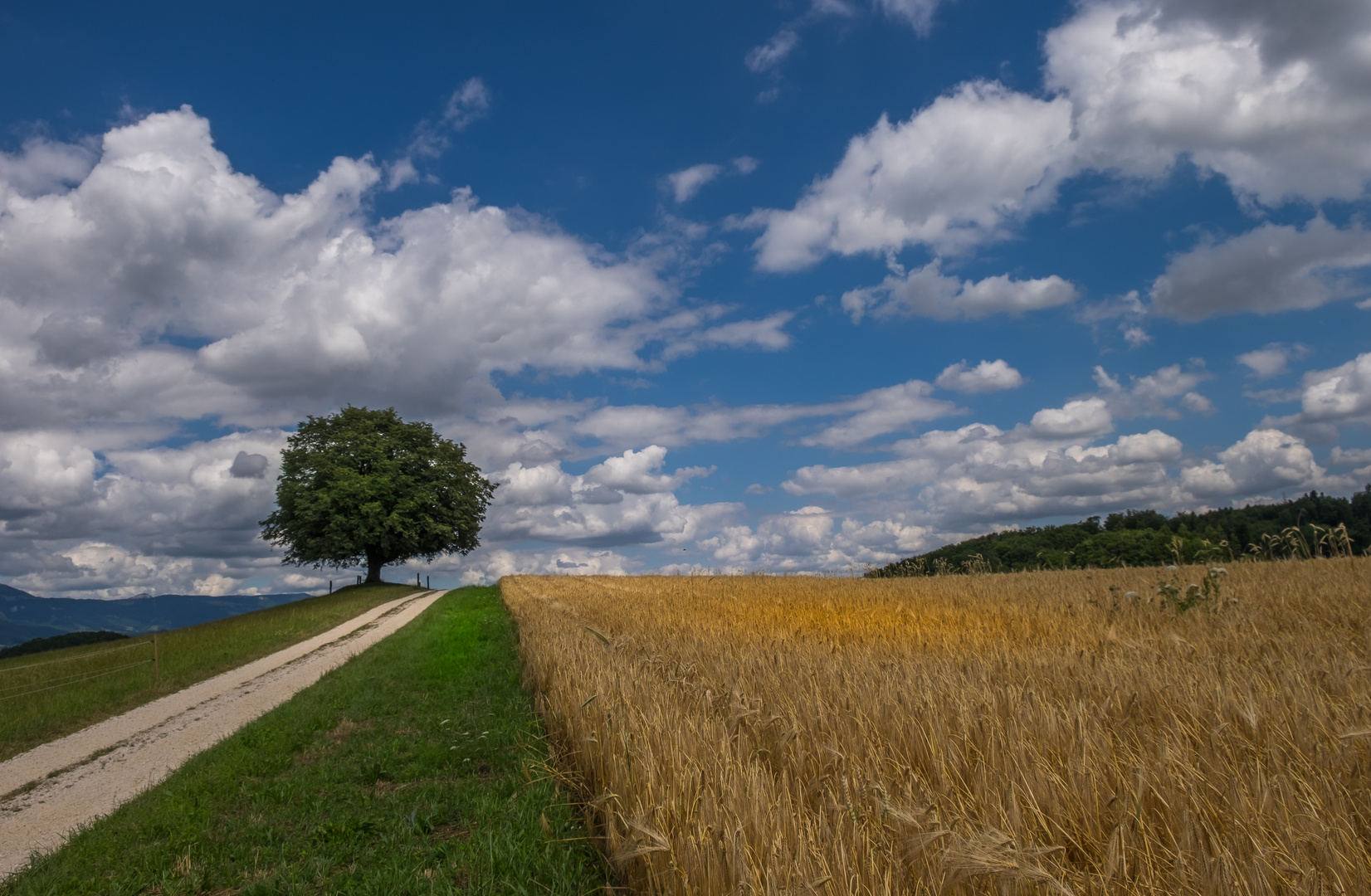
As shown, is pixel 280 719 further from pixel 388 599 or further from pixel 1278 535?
pixel 388 599

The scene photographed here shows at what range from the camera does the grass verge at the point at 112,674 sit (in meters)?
12.7

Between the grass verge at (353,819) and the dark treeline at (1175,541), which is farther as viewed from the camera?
the dark treeline at (1175,541)

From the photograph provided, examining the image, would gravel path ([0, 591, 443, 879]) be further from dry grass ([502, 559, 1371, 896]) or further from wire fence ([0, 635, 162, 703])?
dry grass ([502, 559, 1371, 896])

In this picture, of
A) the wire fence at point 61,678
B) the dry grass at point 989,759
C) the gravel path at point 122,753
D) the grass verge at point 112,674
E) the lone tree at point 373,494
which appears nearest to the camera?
the dry grass at point 989,759

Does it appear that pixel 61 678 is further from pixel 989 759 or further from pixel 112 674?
pixel 989 759

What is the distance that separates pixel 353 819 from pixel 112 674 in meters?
15.1

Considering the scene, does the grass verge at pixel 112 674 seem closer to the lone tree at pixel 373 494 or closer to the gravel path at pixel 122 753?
the gravel path at pixel 122 753

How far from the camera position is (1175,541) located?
13.2 m

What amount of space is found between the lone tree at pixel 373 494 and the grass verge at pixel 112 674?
762 inches

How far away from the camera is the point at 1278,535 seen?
46.2 feet

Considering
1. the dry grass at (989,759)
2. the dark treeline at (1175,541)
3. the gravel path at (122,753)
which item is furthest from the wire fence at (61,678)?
the dark treeline at (1175,541)

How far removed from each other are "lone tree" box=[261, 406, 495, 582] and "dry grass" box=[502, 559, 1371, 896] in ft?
143

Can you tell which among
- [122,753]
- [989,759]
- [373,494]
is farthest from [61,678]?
[373,494]

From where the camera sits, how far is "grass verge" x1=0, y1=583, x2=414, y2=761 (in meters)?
12.7
